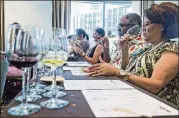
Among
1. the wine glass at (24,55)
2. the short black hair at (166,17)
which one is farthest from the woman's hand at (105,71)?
the wine glass at (24,55)

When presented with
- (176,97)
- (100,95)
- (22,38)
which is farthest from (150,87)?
(22,38)

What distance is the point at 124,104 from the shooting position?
77cm

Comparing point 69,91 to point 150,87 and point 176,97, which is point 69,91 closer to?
point 150,87

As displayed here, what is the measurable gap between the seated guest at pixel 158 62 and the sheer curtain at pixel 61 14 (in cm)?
341

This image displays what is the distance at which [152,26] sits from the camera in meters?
1.59

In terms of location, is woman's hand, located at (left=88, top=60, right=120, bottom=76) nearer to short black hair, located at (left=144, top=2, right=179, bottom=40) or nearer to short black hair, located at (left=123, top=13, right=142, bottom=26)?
short black hair, located at (left=144, top=2, right=179, bottom=40)

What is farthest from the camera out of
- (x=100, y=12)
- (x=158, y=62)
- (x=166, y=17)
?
(x=100, y=12)

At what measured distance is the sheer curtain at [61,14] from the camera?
495 centimetres

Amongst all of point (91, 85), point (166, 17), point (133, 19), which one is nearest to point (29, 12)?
point (133, 19)

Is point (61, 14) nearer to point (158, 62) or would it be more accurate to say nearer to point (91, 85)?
point (158, 62)

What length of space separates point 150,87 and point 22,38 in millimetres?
748

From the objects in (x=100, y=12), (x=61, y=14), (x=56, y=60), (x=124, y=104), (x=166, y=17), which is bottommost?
(x=124, y=104)

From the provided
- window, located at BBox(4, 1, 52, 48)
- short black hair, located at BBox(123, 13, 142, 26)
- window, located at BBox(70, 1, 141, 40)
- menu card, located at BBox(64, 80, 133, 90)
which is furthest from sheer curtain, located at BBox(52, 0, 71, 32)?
menu card, located at BBox(64, 80, 133, 90)

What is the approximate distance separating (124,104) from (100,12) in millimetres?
4821
